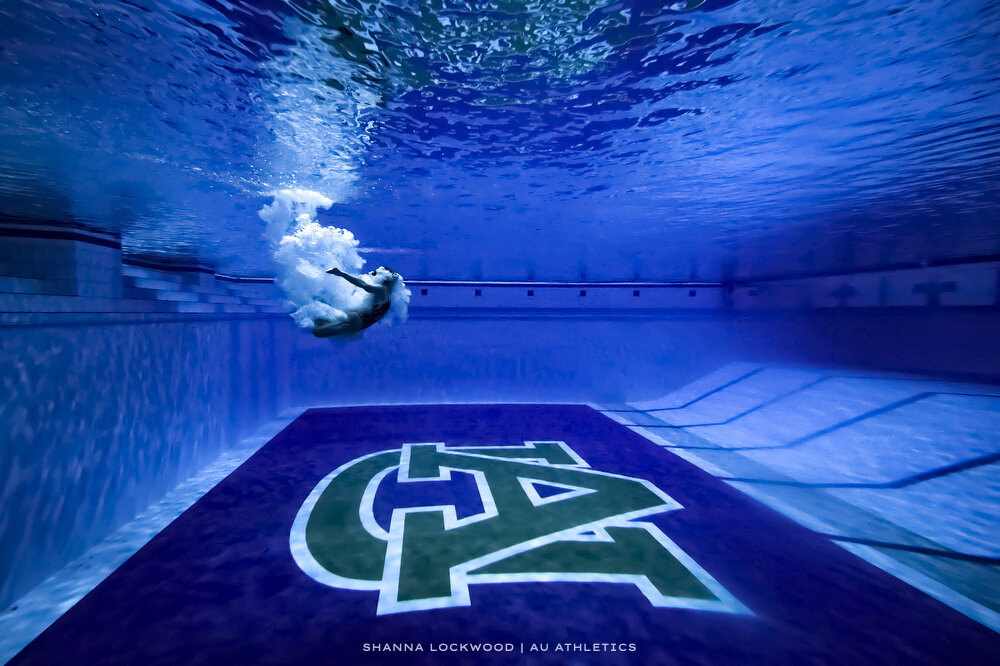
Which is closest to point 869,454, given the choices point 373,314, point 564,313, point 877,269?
point 877,269

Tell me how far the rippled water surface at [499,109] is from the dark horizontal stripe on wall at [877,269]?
5.43 meters

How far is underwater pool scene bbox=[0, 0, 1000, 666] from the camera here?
2.38 metres

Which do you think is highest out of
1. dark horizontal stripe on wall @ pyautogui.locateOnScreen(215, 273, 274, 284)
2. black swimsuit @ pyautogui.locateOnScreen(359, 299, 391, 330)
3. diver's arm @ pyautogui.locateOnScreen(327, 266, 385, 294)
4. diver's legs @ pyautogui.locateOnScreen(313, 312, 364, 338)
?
dark horizontal stripe on wall @ pyautogui.locateOnScreen(215, 273, 274, 284)

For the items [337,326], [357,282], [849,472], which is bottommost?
[849,472]

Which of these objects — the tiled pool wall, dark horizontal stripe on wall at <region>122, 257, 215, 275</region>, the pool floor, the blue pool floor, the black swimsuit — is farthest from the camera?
dark horizontal stripe on wall at <region>122, 257, 215, 275</region>

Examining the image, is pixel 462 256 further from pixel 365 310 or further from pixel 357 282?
pixel 357 282

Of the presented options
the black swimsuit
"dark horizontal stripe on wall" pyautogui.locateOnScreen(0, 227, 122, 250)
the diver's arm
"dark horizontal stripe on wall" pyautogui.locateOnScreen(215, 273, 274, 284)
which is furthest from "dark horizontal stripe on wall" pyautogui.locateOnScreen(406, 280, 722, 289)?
the diver's arm

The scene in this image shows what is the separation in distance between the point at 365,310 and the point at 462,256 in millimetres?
5404

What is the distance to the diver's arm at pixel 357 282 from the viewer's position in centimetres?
343

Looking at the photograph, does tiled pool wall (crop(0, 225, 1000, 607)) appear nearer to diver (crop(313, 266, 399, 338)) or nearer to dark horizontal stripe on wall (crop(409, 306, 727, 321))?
dark horizontal stripe on wall (crop(409, 306, 727, 321))

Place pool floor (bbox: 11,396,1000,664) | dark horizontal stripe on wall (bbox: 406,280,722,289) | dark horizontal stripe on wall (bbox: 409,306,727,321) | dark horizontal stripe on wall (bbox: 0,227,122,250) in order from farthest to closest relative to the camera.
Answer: dark horizontal stripe on wall (bbox: 409,306,727,321) < dark horizontal stripe on wall (bbox: 406,280,722,289) < dark horizontal stripe on wall (bbox: 0,227,122,250) < pool floor (bbox: 11,396,1000,664)

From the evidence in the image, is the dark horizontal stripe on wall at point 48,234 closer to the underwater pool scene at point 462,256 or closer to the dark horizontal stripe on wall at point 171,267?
the underwater pool scene at point 462,256

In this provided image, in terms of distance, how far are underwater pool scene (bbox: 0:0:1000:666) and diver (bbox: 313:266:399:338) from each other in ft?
0.19

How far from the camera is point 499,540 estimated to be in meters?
4.98
